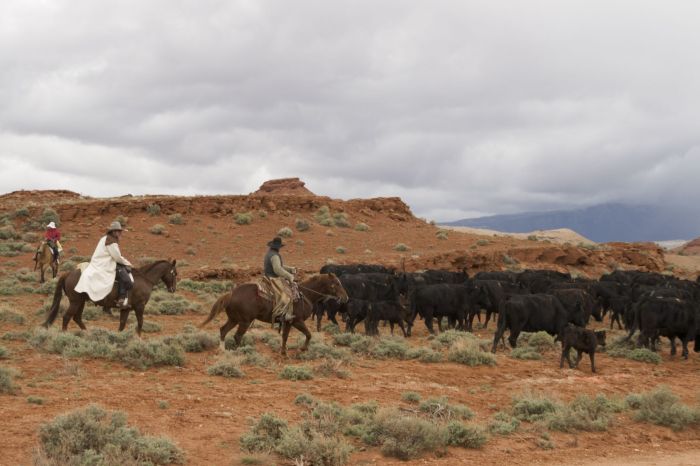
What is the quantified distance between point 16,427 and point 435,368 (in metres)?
8.80

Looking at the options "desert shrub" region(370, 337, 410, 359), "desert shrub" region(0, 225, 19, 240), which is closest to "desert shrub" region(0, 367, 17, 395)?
"desert shrub" region(370, 337, 410, 359)

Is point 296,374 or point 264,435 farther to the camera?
point 296,374

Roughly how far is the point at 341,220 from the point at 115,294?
32.2 meters

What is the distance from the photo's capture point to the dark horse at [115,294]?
49.5ft

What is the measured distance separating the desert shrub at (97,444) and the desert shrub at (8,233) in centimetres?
3466

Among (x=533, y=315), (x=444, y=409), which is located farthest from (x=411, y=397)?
(x=533, y=315)

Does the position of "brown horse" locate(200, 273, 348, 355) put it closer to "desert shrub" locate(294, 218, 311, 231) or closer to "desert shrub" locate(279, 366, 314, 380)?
"desert shrub" locate(279, 366, 314, 380)

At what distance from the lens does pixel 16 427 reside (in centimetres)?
859

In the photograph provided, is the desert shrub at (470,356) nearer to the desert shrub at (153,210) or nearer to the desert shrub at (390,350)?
the desert shrub at (390,350)

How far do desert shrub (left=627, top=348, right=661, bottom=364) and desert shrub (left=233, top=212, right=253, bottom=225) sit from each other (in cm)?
3074

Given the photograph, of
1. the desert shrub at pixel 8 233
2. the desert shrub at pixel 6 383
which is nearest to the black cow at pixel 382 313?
the desert shrub at pixel 6 383

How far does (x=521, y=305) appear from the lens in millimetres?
17031

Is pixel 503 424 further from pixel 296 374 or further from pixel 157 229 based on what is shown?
pixel 157 229

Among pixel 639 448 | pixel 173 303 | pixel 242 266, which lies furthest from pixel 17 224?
pixel 639 448
